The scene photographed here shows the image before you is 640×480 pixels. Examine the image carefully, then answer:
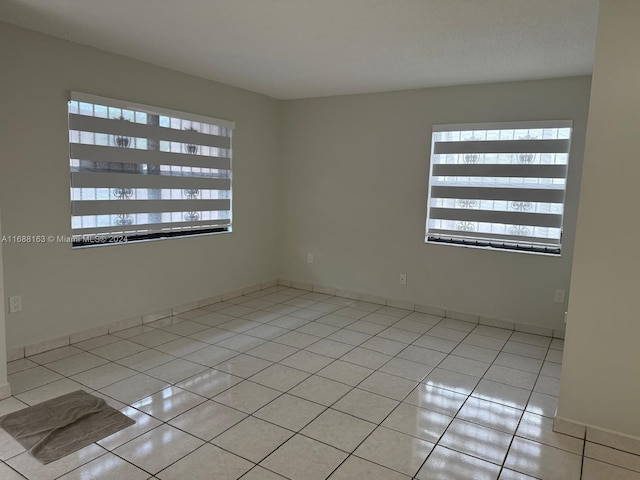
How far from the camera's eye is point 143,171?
3.89m

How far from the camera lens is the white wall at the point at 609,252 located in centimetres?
216

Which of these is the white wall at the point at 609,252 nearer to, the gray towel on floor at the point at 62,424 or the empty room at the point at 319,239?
the empty room at the point at 319,239

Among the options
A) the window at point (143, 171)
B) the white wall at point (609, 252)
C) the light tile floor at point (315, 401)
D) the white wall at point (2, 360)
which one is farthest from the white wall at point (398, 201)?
the white wall at point (2, 360)

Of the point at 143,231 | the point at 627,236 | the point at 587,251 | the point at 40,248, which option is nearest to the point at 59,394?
the point at 40,248

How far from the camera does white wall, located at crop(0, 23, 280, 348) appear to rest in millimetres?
3045

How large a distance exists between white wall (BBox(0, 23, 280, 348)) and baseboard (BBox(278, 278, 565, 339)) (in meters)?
1.14

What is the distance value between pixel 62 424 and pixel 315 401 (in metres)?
1.42

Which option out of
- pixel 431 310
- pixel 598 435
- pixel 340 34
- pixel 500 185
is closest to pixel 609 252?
pixel 598 435

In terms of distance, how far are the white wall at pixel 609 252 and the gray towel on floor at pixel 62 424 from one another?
2.54 meters

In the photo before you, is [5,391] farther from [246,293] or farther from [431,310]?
[431,310]

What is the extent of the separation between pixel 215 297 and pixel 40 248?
1.90m

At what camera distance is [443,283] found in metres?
4.54

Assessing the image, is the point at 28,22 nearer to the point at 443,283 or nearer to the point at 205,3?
the point at 205,3

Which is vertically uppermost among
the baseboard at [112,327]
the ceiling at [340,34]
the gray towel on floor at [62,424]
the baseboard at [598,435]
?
the ceiling at [340,34]
